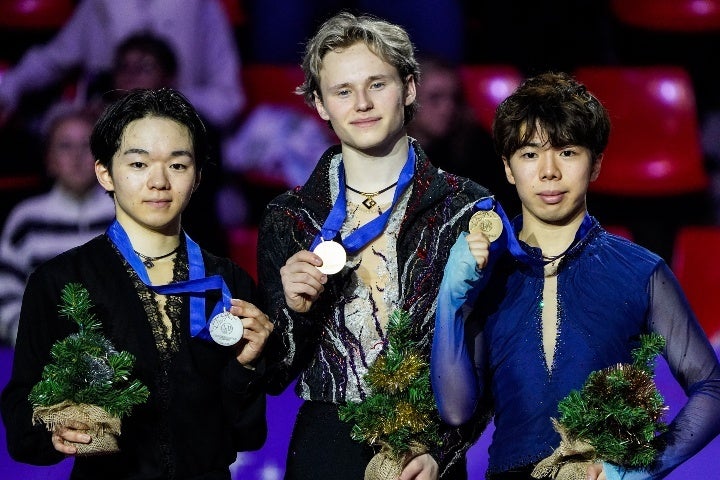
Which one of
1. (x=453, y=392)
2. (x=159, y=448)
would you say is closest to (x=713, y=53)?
(x=453, y=392)

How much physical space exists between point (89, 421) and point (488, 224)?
107 cm

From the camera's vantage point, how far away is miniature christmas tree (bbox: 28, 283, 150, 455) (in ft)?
8.42

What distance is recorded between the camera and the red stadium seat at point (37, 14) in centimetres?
595

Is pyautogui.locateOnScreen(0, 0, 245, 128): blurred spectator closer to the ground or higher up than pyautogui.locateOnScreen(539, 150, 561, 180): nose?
higher up

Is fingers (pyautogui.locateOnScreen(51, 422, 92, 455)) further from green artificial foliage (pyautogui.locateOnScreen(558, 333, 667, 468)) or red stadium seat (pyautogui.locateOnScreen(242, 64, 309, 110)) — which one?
red stadium seat (pyautogui.locateOnScreen(242, 64, 309, 110))

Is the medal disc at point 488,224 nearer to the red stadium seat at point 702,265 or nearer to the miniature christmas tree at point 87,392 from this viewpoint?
the miniature christmas tree at point 87,392

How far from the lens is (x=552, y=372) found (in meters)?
2.79

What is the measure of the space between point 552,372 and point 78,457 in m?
1.23

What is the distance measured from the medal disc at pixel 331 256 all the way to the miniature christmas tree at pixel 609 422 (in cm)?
69

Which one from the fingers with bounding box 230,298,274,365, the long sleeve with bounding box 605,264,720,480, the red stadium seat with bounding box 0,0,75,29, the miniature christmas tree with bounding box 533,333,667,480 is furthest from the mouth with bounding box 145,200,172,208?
the red stadium seat with bounding box 0,0,75,29

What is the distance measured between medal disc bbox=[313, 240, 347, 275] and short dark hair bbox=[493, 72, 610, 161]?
0.52 meters

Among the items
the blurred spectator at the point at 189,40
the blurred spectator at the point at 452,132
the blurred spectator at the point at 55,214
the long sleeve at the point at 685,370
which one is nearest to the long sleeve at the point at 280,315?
the long sleeve at the point at 685,370

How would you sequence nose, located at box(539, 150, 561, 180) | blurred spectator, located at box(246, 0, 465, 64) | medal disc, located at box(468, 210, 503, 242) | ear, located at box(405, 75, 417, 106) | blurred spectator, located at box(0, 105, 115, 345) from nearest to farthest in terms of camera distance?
medal disc, located at box(468, 210, 503, 242) → nose, located at box(539, 150, 561, 180) → ear, located at box(405, 75, 417, 106) → blurred spectator, located at box(246, 0, 465, 64) → blurred spectator, located at box(0, 105, 115, 345)

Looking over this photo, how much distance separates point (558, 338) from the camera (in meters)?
2.82
